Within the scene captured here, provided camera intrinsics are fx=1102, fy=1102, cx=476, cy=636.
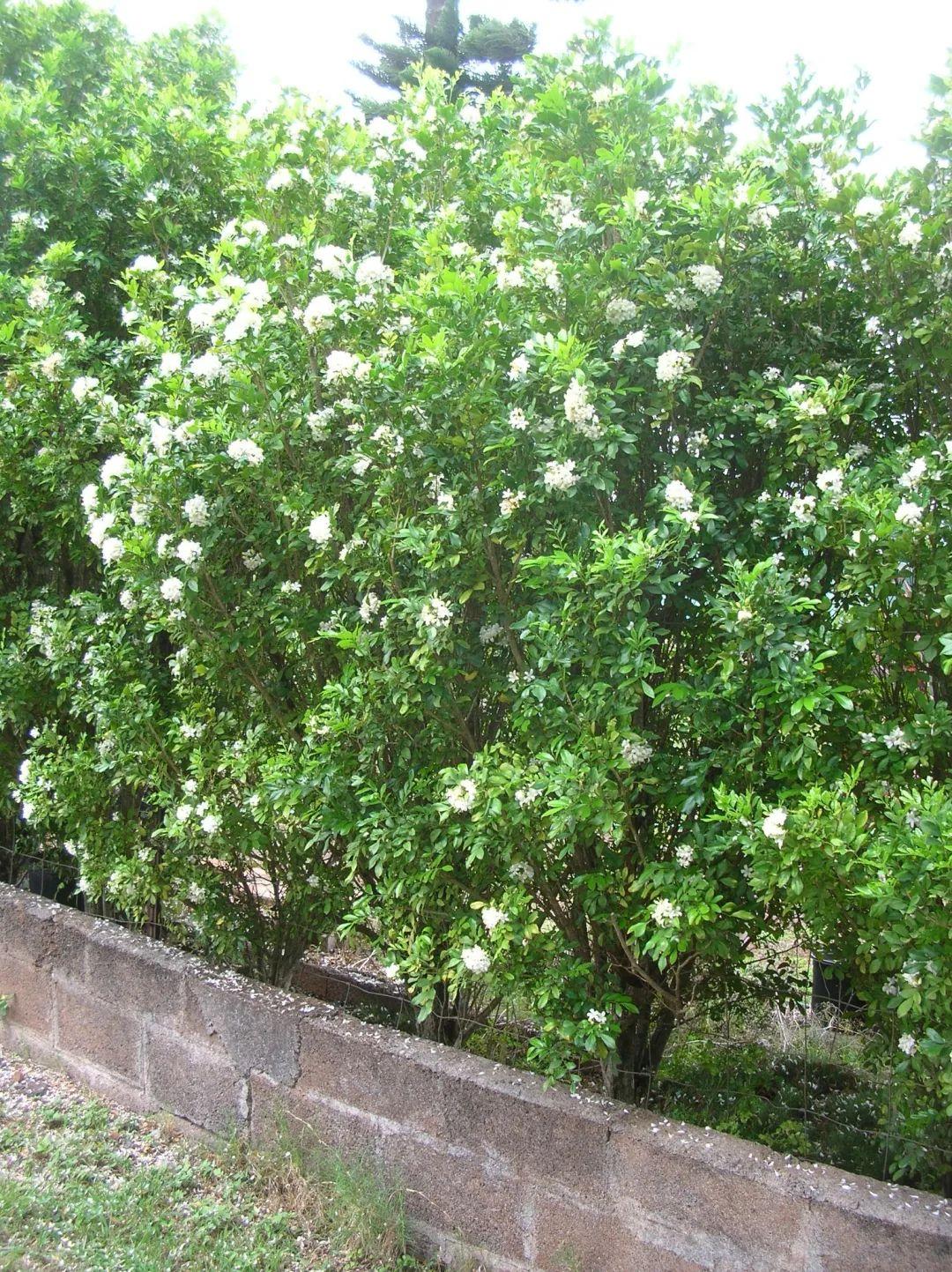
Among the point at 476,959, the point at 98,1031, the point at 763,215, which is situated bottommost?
the point at 98,1031

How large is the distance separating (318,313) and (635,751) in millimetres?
1719

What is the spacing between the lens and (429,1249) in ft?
10.7

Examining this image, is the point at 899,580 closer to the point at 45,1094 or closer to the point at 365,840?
the point at 365,840

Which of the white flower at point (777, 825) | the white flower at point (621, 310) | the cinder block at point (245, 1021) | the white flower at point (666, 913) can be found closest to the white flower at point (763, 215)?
the white flower at point (621, 310)

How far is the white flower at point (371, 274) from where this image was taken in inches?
139

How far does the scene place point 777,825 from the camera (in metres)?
2.50

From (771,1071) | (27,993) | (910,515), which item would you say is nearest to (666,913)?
(910,515)

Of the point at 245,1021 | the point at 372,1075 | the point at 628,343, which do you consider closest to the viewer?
the point at 628,343

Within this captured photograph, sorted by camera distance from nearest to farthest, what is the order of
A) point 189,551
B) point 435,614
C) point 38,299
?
point 435,614 → point 189,551 → point 38,299

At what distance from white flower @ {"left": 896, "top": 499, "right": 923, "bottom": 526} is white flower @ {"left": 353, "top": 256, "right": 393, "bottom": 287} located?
185cm

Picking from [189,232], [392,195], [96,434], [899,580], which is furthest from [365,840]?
[189,232]

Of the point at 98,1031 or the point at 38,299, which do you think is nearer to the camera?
the point at 98,1031

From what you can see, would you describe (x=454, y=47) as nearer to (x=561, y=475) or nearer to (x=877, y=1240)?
(x=561, y=475)

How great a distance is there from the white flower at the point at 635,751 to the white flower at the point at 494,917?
0.56 meters
